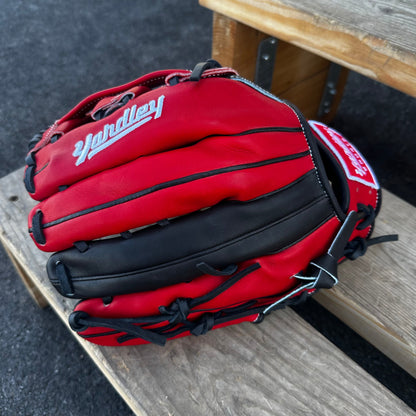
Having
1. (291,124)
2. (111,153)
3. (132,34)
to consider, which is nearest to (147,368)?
(111,153)

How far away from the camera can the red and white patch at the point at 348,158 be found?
2.46 ft

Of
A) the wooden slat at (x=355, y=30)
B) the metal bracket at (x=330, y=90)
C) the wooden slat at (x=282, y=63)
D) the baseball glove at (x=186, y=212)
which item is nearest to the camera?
the baseball glove at (x=186, y=212)

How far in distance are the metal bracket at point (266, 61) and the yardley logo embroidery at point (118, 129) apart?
631 mm

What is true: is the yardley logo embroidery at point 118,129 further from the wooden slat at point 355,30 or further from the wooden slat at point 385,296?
the wooden slat at point 385,296

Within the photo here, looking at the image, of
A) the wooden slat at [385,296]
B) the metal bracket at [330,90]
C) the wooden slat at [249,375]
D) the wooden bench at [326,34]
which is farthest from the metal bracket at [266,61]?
the wooden slat at [249,375]

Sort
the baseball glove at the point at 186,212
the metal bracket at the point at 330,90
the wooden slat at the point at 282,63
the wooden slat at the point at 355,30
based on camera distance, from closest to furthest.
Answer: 1. the baseball glove at the point at 186,212
2. the wooden slat at the point at 355,30
3. the wooden slat at the point at 282,63
4. the metal bracket at the point at 330,90

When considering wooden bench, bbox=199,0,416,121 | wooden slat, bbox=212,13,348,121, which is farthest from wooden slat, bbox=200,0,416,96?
wooden slat, bbox=212,13,348,121

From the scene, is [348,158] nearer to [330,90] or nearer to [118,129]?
[118,129]

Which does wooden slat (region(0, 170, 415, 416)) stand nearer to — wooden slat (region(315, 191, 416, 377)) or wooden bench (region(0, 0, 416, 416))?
wooden bench (region(0, 0, 416, 416))

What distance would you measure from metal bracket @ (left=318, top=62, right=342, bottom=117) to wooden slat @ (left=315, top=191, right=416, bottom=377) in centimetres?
85

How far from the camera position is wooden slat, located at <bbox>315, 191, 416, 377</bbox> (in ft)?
2.48

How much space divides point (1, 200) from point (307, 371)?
0.83 meters

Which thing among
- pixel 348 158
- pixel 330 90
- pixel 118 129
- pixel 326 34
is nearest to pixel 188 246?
pixel 118 129

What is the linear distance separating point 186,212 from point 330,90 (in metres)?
1.21
